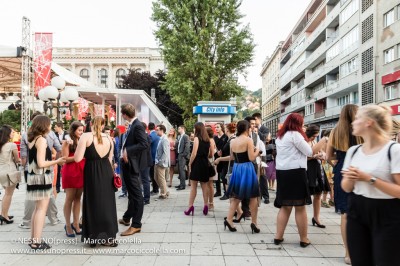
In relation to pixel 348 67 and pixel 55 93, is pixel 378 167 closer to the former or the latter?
pixel 55 93

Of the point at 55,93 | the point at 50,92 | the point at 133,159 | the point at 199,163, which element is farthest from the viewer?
the point at 55,93

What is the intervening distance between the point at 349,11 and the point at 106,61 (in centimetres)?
5762

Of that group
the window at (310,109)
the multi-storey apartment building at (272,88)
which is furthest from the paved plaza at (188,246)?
the multi-storey apartment building at (272,88)

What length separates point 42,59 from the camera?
703 inches

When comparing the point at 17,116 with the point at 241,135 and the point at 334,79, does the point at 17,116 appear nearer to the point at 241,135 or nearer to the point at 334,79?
the point at 241,135

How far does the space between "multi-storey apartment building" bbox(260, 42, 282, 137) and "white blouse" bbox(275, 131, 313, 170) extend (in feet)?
214

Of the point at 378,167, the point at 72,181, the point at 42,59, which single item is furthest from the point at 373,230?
the point at 42,59

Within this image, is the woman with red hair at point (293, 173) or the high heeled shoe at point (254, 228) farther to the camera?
the high heeled shoe at point (254, 228)

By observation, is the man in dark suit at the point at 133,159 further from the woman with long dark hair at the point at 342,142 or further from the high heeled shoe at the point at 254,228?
the woman with long dark hair at the point at 342,142

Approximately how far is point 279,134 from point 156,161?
4782mm

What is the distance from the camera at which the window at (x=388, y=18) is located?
80.0 ft

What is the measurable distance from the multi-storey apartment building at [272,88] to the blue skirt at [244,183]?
6464 centimetres

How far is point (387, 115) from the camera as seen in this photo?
258 cm

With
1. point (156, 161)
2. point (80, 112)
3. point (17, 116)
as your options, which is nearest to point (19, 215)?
point (156, 161)
